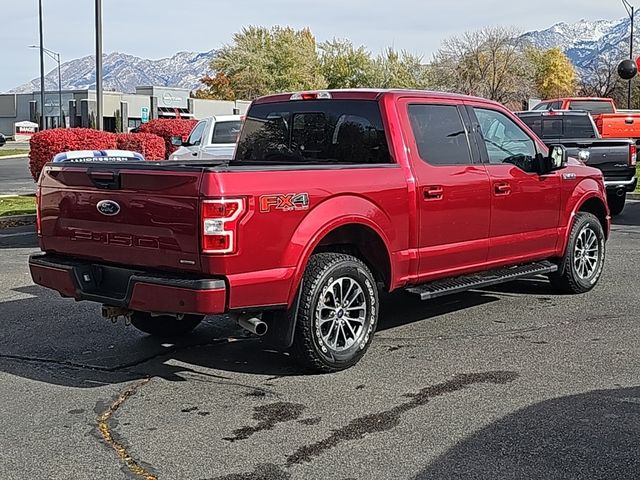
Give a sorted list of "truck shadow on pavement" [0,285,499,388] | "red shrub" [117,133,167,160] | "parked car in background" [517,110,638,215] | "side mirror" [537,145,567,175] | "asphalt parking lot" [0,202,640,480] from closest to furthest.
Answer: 1. "asphalt parking lot" [0,202,640,480]
2. "truck shadow on pavement" [0,285,499,388]
3. "side mirror" [537,145,567,175]
4. "parked car in background" [517,110,638,215]
5. "red shrub" [117,133,167,160]

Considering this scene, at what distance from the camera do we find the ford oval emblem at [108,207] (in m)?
5.85

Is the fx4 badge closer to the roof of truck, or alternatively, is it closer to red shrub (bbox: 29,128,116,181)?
the roof of truck

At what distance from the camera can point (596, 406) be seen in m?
5.38

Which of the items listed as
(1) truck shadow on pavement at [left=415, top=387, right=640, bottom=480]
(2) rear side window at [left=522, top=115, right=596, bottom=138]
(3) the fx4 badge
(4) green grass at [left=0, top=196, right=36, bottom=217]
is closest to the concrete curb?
(4) green grass at [left=0, top=196, right=36, bottom=217]

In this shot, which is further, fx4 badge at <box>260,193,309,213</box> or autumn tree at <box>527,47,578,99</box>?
autumn tree at <box>527,47,578,99</box>

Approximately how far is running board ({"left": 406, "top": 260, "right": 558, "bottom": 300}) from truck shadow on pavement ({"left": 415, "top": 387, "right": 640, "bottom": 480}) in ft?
5.39

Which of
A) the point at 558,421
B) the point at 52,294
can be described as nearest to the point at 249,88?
the point at 52,294

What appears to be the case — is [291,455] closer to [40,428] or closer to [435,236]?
[40,428]

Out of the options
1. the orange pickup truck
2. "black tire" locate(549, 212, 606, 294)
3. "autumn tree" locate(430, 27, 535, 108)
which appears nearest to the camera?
"black tire" locate(549, 212, 606, 294)

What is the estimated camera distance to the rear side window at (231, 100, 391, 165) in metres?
6.91

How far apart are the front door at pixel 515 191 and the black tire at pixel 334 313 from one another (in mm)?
1706

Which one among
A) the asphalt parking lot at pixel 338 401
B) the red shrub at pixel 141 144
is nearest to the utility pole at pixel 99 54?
the red shrub at pixel 141 144

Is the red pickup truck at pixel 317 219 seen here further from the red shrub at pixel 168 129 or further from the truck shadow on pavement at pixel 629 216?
the red shrub at pixel 168 129

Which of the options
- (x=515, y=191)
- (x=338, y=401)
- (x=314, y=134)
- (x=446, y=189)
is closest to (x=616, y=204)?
(x=515, y=191)
